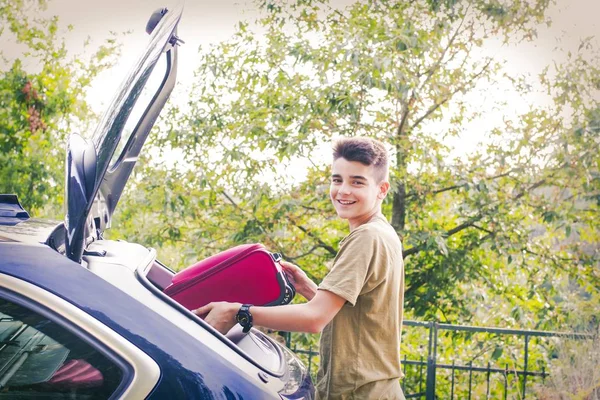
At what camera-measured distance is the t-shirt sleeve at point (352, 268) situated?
6.17ft

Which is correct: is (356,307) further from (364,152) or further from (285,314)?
(364,152)

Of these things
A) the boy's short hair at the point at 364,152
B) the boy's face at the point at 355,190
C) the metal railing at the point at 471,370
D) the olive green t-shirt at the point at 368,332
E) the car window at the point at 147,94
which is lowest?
the metal railing at the point at 471,370

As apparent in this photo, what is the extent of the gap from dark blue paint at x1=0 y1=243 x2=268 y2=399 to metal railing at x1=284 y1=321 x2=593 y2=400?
3.83 meters

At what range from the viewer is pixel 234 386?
1.47 meters

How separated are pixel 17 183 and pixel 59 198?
526 millimetres

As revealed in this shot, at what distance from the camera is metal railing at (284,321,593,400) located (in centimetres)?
524

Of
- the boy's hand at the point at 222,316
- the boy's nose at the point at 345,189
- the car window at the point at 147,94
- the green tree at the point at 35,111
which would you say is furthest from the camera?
the green tree at the point at 35,111

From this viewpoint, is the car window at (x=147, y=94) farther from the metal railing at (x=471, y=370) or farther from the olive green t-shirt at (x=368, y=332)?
the metal railing at (x=471, y=370)

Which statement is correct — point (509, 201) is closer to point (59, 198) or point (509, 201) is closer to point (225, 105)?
point (225, 105)

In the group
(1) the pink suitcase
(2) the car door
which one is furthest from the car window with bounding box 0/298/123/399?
(1) the pink suitcase

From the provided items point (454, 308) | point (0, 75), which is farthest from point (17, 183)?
point (454, 308)

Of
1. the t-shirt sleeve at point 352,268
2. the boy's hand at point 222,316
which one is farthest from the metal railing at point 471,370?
the boy's hand at point 222,316

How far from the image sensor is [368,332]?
2.04m

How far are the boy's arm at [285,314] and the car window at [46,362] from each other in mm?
444
